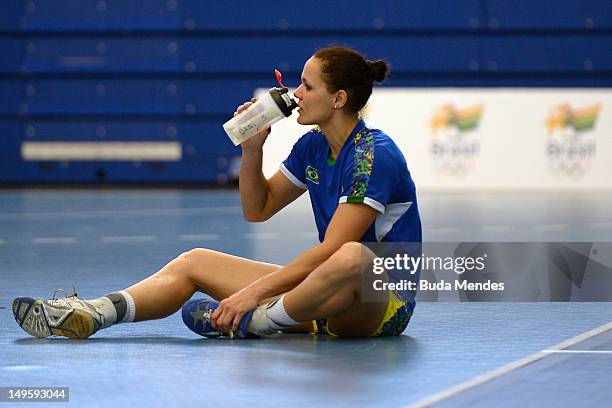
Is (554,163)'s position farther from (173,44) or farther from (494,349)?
(494,349)

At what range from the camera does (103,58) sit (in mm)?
17219

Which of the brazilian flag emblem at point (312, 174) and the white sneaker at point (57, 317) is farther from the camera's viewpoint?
the brazilian flag emblem at point (312, 174)

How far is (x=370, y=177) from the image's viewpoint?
3951 mm

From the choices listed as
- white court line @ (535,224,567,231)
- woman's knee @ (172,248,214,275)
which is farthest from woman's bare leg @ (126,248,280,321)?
white court line @ (535,224,567,231)

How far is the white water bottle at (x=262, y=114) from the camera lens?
4.04 meters

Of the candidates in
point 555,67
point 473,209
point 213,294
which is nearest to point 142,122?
point 555,67

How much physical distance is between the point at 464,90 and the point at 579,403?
40.1 ft

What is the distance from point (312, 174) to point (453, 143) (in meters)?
10.5

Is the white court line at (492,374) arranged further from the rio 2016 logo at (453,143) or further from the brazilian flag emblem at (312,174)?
the rio 2016 logo at (453,143)

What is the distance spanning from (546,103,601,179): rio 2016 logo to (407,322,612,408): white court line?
1051cm

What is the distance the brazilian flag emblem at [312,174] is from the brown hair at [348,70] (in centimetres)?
26

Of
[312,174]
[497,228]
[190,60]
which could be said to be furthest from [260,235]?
[190,60]

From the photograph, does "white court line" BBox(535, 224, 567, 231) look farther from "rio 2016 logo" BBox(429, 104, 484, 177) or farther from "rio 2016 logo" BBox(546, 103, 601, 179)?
"rio 2016 logo" BBox(546, 103, 601, 179)

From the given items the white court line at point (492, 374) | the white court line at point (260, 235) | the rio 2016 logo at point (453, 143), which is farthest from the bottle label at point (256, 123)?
the rio 2016 logo at point (453, 143)
